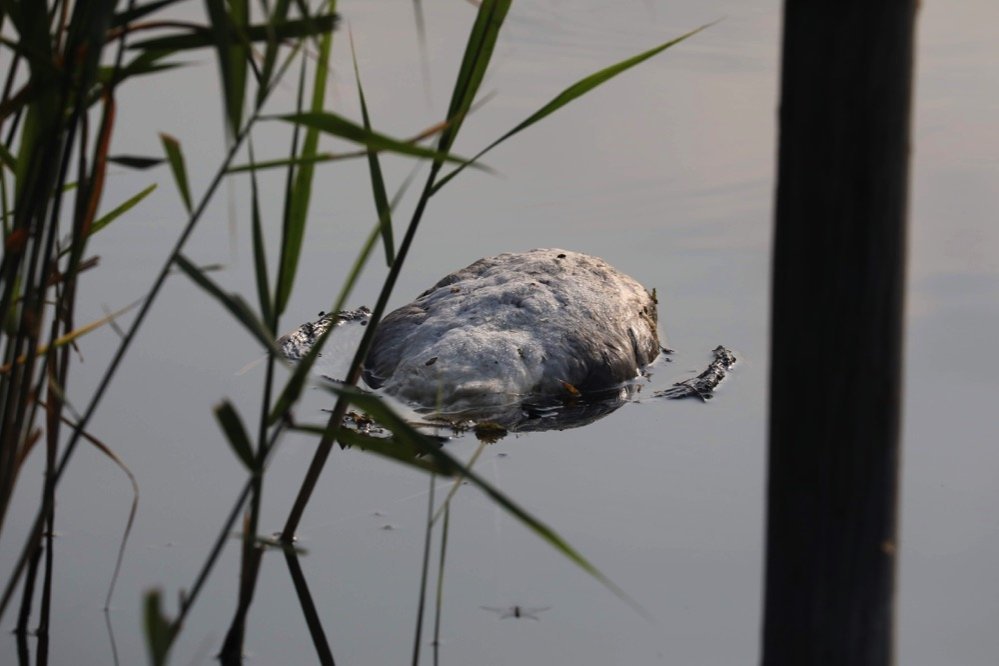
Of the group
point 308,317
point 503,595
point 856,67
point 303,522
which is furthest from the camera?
point 308,317

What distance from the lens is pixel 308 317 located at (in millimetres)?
3547

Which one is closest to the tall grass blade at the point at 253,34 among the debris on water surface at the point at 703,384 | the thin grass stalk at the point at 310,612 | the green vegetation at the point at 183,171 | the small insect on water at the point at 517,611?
the green vegetation at the point at 183,171

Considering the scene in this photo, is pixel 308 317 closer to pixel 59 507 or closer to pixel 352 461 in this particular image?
pixel 352 461

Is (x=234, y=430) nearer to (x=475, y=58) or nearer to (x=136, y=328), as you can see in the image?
(x=136, y=328)

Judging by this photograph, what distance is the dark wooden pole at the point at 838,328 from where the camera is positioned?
1160 mm

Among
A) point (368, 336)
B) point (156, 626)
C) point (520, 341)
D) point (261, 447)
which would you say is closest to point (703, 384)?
point (520, 341)

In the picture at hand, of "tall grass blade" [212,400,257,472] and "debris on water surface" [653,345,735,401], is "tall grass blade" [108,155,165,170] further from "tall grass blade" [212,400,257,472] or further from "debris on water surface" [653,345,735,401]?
"debris on water surface" [653,345,735,401]

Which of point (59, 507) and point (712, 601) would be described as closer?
point (712, 601)

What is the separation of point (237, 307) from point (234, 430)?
0.14m

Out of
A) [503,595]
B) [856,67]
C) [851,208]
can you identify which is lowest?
[503,595]

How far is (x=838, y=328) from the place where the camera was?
1.19m

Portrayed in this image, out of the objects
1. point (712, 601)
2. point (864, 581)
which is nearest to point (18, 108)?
point (864, 581)

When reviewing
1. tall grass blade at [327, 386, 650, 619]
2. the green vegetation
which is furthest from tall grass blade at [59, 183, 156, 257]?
tall grass blade at [327, 386, 650, 619]

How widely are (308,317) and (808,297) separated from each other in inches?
97.7
